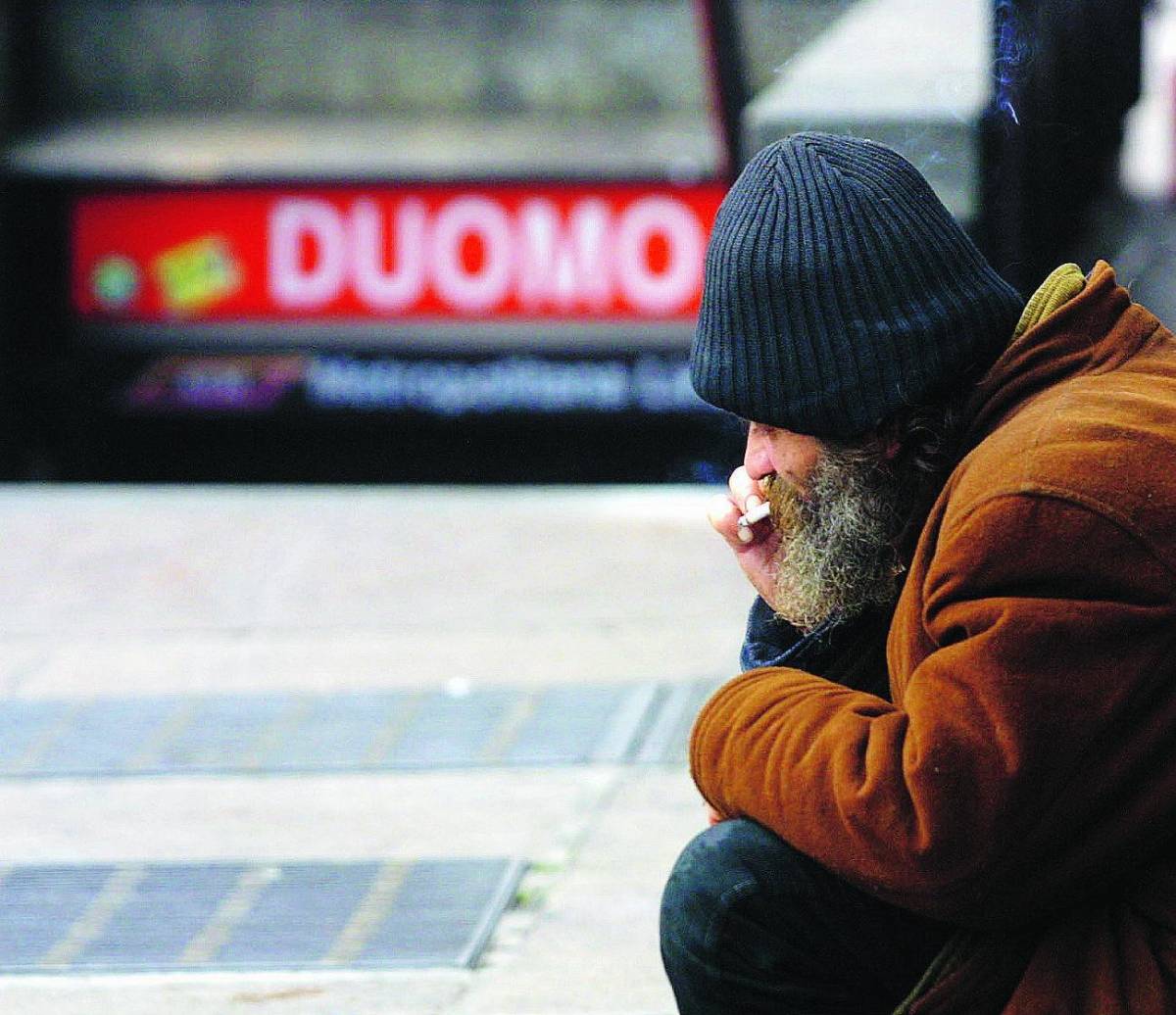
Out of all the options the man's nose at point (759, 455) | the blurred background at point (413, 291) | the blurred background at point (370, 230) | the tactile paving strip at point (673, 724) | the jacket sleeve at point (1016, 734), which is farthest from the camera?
the blurred background at point (370, 230)

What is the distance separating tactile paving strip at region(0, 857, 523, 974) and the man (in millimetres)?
1298

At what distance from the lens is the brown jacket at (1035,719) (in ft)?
Answer: 5.56

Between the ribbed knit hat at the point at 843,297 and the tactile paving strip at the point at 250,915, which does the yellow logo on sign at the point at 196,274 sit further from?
the ribbed knit hat at the point at 843,297

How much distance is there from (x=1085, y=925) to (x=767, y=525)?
538mm

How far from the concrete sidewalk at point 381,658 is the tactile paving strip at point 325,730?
0.26 ft

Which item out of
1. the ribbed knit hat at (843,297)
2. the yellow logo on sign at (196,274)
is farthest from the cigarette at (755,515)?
the yellow logo on sign at (196,274)

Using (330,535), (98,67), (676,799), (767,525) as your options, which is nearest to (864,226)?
(767,525)

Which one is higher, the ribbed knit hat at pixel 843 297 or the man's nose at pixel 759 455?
the ribbed knit hat at pixel 843 297

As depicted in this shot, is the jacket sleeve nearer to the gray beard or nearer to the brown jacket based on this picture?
the brown jacket

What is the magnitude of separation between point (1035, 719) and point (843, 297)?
0.45m

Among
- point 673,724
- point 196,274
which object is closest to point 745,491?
point 673,724

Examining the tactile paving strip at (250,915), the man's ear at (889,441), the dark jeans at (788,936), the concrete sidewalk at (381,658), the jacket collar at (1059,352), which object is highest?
the jacket collar at (1059,352)

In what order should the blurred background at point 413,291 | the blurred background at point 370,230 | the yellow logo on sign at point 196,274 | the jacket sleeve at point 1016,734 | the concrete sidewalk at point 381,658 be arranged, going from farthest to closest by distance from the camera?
the yellow logo on sign at point 196,274 → the blurred background at point 370,230 → the blurred background at point 413,291 → the concrete sidewalk at point 381,658 → the jacket sleeve at point 1016,734

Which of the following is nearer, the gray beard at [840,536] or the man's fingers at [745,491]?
the gray beard at [840,536]
